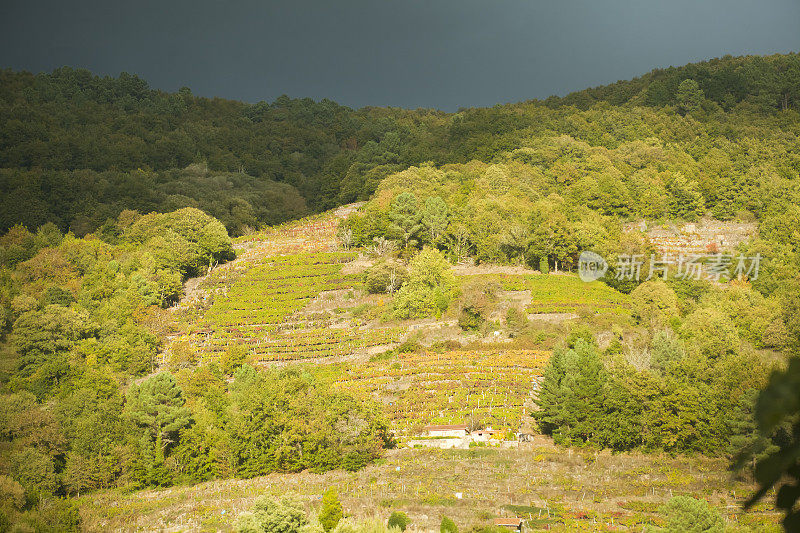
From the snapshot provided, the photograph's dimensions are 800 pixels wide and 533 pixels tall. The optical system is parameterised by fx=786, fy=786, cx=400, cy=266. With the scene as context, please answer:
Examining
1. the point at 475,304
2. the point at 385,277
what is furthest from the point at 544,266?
the point at 385,277

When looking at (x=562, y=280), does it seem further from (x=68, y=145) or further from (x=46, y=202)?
(x=68, y=145)

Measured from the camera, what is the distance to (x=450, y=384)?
43.5 metres

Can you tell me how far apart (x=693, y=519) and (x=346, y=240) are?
50.4m

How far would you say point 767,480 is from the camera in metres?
3.40

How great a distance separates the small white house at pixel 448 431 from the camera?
37.8m

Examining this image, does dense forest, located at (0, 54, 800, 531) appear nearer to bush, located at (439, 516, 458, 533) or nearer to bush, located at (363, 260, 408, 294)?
bush, located at (363, 260, 408, 294)

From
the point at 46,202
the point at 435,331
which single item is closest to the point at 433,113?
the point at 46,202

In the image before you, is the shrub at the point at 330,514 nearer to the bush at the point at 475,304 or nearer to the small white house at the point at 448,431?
the small white house at the point at 448,431

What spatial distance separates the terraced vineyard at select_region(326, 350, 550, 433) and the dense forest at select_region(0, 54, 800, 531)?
2598 millimetres

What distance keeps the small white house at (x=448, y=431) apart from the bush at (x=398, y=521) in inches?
426

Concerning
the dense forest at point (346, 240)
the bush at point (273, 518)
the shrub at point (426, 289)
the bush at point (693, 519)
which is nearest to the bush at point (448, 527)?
the bush at point (273, 518)

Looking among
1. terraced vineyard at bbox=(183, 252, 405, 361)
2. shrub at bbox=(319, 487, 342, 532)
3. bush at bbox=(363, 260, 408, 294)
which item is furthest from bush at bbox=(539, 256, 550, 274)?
shrub at bbox=(319, 487, 342, 532)

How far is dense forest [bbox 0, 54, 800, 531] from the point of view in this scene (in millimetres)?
37219

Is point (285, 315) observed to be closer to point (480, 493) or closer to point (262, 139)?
point (480, 493)
